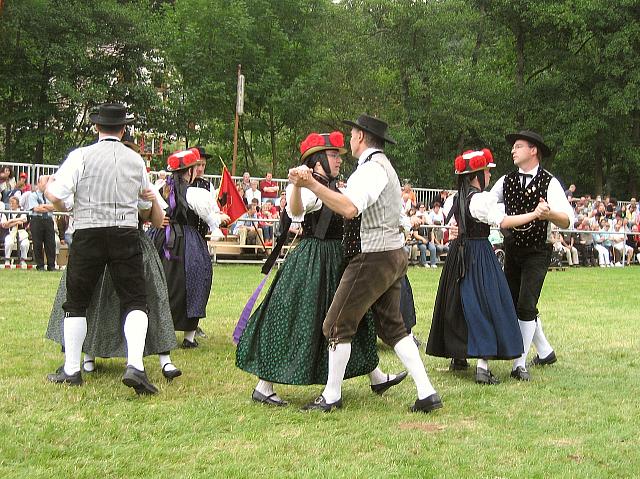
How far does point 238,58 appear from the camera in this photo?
1150 inches

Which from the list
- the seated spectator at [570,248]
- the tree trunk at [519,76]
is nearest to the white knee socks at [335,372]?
the seated spectator at [570,248]

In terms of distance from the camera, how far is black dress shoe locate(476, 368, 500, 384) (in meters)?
6.40

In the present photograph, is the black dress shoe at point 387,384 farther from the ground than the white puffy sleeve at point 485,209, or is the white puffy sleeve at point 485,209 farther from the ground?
the white puffy sleeve at point 485,209

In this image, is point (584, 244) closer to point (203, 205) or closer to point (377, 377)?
point (203, 205)

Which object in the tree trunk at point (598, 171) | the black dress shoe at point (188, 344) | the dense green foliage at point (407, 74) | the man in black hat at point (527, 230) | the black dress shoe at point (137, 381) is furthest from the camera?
the tree trunk at point (598, 171)

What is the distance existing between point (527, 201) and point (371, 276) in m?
1.85

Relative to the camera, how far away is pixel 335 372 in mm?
5383

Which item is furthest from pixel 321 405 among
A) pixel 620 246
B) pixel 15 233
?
pixel 620 246

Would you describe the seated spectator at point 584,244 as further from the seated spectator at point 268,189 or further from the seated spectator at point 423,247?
the seated spectator at point 268,189

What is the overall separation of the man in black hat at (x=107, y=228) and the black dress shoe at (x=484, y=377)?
2348 mm

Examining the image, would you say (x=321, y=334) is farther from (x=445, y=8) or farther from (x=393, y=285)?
(x=445, y=8)

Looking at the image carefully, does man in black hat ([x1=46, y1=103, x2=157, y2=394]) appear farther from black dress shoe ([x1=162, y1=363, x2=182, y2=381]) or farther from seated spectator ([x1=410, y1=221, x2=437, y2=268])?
seated spectator ([x1=410, y1=221, x2=437, y2=268])

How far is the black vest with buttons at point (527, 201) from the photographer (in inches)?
257

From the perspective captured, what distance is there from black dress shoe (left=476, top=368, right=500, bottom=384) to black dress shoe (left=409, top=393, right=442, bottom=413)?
107 cm
